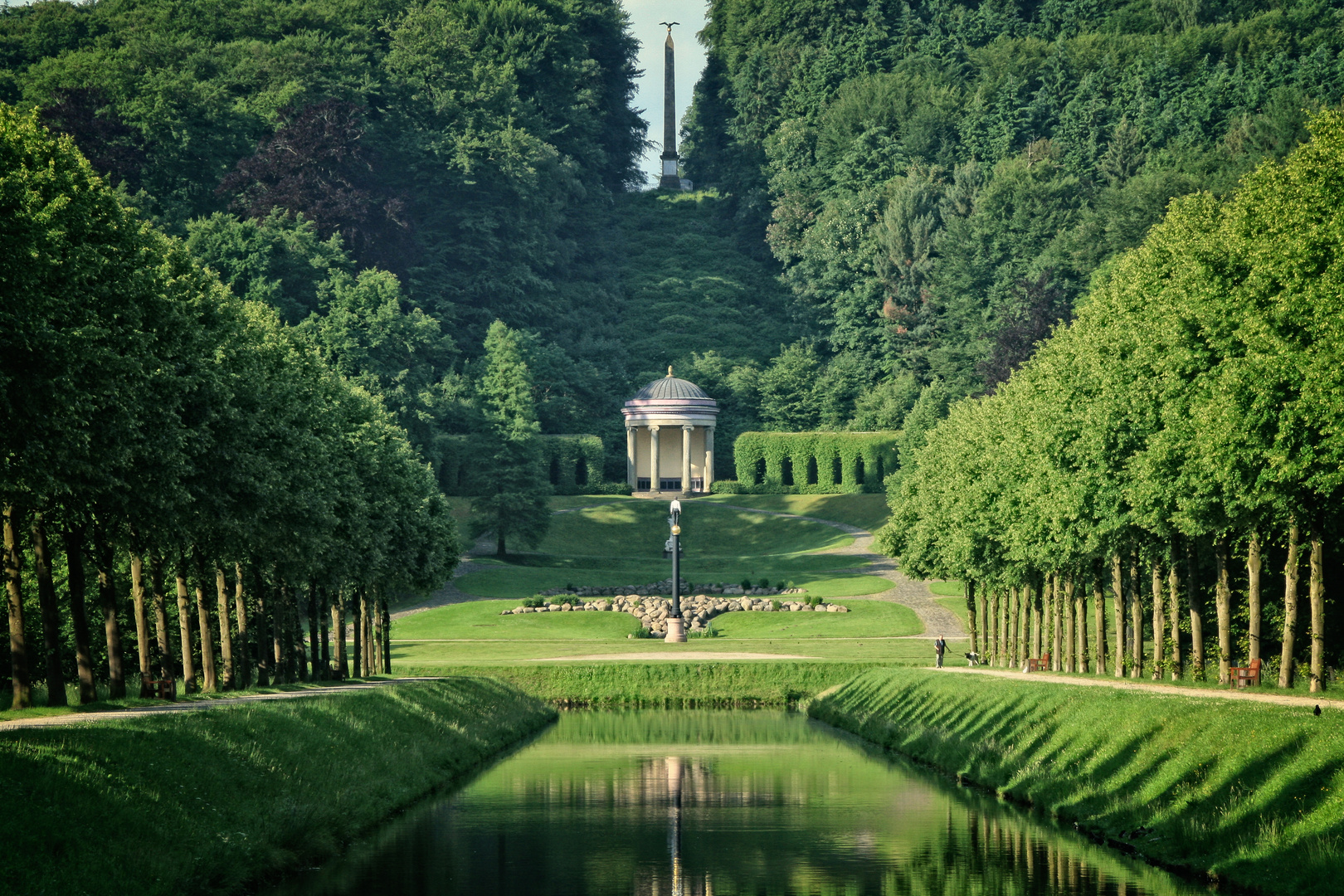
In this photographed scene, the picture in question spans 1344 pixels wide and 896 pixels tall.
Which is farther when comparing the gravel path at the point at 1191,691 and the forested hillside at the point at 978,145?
the forested hillside at the point at 978,145

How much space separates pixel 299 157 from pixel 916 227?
191ft

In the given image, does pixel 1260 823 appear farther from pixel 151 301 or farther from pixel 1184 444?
pixel 151 301

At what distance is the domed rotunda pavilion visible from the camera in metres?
132

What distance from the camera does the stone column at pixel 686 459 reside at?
129113 mm

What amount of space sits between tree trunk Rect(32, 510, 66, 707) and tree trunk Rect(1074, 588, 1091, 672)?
1160 inches

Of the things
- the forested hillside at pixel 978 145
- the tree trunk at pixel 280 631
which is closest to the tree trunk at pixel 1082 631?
the tree trunk at pixel 280 631

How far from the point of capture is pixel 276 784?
82.9 ft

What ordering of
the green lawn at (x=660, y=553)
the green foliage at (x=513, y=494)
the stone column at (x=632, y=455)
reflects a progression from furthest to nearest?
the stone column at (x=632, y=455) < the green foliage at (x=513, y=494) < the green lawn at (x=660, y=553)

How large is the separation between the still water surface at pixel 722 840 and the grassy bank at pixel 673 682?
1901cm

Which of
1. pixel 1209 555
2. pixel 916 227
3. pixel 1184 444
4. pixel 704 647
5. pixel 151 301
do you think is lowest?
pixel 704 647

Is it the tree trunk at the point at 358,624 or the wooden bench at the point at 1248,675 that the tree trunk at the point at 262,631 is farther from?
the wooden bench at the point at 1248,675

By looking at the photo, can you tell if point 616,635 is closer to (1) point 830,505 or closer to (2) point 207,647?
(2) point 207,647

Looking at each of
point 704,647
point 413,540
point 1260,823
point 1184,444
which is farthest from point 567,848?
point 704,647

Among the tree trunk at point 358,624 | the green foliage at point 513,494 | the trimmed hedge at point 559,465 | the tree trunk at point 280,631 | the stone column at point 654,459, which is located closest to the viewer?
the tree trunk at point 280,631
